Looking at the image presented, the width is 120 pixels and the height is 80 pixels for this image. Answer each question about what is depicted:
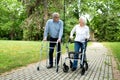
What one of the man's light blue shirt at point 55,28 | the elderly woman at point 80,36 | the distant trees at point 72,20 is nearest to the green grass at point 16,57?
the man's light blue shirt at point 55,28

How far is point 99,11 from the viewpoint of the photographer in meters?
64.1

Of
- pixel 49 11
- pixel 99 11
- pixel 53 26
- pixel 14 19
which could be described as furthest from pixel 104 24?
pixel 53 26

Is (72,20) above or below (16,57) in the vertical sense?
above

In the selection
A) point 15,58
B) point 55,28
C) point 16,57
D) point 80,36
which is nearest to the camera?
point 80,36

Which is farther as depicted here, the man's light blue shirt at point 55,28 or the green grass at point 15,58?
the green grass at point 15,58

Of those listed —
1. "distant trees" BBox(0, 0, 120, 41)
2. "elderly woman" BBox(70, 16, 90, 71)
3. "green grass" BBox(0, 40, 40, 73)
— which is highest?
"distant trees" BBox(0, 0, 120, 41)

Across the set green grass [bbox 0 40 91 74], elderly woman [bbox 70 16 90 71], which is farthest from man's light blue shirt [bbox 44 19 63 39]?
green grass [bbox 0 40 91 74]

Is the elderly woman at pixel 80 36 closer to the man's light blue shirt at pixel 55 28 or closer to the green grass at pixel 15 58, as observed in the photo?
the man's light blue shirt at pixel 55 28

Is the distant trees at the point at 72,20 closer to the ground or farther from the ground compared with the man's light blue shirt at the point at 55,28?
farther from the ground

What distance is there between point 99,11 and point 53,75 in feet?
185

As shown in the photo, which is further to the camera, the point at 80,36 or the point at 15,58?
the point at 15,58

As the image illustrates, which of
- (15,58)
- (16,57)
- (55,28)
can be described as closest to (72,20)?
(16,57)

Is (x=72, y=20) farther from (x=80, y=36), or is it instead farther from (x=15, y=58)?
(x=80, y=36)

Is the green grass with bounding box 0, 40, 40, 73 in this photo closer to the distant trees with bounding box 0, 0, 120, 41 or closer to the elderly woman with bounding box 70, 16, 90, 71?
the elderly woman with bounding box 70, 16, 90, 71
